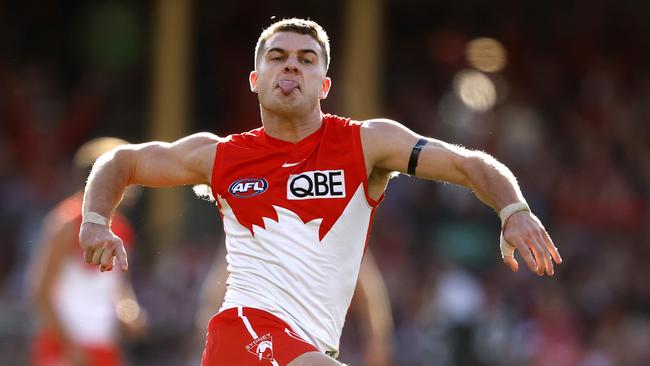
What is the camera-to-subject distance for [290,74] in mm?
6160

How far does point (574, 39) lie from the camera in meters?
17.9

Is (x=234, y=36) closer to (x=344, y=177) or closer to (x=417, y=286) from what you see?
(x=417, y=286)

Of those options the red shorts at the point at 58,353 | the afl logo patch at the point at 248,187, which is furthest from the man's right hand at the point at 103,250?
the red shorts at the point at 58,353

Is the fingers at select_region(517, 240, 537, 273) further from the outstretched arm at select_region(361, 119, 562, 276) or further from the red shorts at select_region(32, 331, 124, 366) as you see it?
the red shorts at select_region(32, 331, 124, 366)

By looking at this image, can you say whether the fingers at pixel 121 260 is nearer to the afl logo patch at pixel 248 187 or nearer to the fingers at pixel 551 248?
the afl logo patch at pixel 248 187

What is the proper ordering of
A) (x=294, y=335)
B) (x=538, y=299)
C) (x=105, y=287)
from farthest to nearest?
1. (x=538, y=299)
2. (x=105, y=287)
3. (x=294, y=335)

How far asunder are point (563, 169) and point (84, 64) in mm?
6540

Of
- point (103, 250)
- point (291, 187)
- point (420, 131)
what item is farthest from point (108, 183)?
point (420, 131)

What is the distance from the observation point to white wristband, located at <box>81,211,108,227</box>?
5.91 meters

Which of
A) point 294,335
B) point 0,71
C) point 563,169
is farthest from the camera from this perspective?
point 0,71

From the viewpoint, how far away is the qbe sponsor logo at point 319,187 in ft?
19.8

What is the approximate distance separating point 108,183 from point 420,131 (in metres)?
10.6

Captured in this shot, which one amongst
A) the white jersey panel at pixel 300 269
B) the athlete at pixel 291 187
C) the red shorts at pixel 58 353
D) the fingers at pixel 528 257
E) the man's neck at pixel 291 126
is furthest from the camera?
the red shorts at pixel 58 353

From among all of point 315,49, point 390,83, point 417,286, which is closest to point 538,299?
point 417,286
